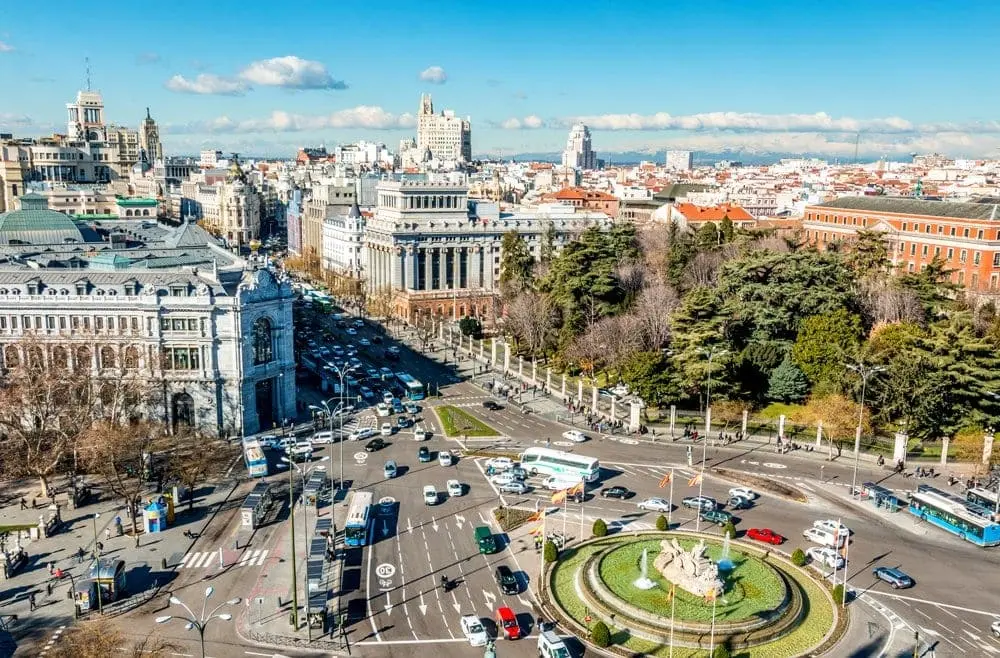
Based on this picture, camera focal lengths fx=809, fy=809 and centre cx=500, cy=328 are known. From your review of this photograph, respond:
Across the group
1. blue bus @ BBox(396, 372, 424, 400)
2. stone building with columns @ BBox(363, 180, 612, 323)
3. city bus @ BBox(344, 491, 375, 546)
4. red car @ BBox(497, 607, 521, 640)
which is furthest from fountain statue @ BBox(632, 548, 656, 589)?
stone building with columns @ BBox(363, 180, 612, 323)

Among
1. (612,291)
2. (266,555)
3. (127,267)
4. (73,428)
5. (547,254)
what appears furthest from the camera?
(547,254)

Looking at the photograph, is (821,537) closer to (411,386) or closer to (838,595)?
(838,595)

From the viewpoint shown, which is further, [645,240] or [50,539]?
[645,240]

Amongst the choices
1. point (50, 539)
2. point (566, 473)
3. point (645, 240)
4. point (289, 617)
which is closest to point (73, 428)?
point (50, 539)

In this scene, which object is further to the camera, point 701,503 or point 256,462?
point 256,462

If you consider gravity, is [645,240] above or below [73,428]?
above

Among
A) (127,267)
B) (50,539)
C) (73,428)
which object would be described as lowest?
(50,539)

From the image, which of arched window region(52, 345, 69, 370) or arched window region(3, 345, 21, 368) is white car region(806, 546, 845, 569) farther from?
arched window region(3, 345, 21, 368)

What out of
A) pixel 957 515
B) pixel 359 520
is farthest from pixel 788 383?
pixel 359 520

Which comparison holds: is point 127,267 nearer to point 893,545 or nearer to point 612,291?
point 612,291
